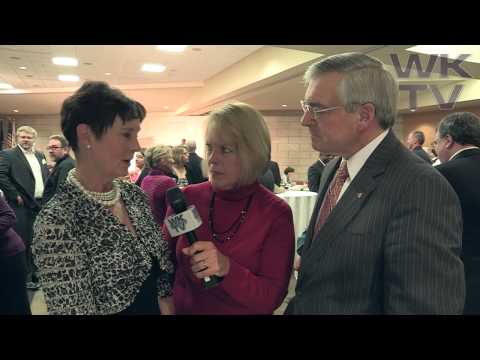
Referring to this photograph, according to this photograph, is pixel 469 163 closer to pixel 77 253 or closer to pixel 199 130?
pixel 77 253

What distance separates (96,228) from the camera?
1.14m

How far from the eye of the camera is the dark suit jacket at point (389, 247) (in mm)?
946

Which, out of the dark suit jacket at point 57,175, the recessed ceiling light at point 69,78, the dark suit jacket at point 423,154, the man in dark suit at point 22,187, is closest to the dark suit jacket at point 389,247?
the dark suit jacket at point 57,175

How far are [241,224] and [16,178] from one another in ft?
13.0

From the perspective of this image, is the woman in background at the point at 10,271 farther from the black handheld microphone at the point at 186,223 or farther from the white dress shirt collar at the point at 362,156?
the white dress shirt collar at the point at 362,156

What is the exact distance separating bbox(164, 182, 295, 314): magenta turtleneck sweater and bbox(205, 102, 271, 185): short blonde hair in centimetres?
8

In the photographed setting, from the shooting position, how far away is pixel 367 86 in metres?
1.19

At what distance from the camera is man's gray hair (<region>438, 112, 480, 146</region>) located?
8.14 feet

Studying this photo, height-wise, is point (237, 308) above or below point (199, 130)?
below

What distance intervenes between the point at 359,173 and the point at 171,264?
72 centimetres

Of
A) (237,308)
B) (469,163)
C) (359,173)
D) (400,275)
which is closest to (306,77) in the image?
(359,173)

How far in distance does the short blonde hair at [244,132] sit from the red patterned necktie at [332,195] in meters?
0.26

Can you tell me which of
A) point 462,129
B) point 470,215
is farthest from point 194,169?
point 470,215
